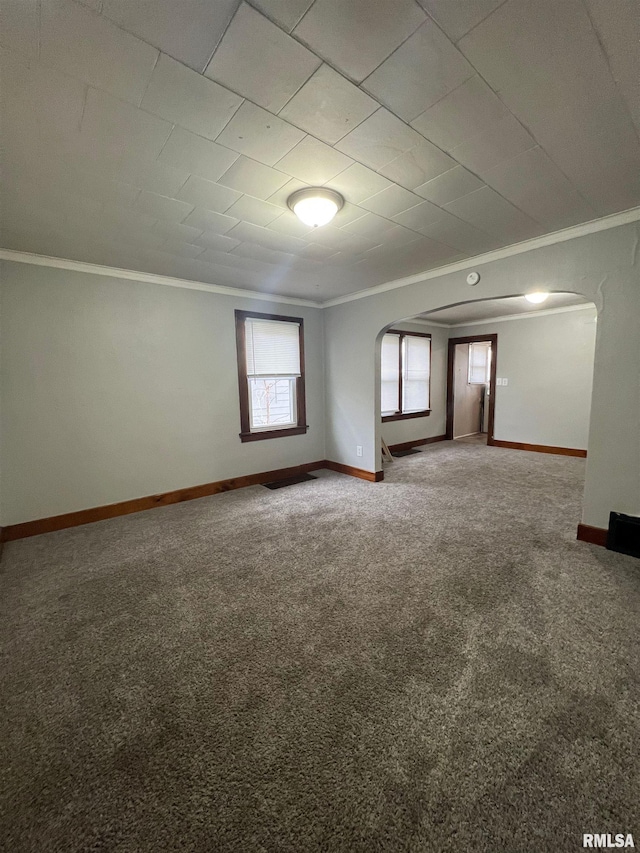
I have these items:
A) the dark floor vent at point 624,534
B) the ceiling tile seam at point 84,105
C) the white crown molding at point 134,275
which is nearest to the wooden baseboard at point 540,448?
the dark floor vent at point 624,534

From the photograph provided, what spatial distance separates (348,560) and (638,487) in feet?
7.46

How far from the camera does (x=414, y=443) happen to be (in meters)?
6.70

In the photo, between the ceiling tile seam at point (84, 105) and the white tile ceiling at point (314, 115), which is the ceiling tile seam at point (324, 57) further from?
the ceiling tile seam at point (84, 105)

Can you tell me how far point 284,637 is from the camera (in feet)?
6.04

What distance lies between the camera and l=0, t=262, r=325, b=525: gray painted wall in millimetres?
3039

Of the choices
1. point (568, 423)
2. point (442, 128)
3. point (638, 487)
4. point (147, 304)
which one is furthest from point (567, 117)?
point (568, 423)

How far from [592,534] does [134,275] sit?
4916 millimetres

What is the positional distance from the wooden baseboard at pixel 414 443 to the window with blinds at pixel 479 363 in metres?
1.67

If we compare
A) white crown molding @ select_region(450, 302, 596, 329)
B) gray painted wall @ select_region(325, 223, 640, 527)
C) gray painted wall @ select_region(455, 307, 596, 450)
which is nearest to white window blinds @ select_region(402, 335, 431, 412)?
white crown molding @ select_region(450, 302, 596, 329)

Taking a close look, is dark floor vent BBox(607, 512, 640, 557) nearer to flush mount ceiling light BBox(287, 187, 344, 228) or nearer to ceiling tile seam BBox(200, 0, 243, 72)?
flush mount ceiling light BBox(287, 187, 344, 228)

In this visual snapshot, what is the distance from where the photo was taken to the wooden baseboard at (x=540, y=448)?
5.76 m

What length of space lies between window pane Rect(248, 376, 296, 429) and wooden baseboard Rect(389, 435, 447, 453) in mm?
2285

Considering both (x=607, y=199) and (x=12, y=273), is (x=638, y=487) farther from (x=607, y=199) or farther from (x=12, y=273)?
(x=12, y=273)

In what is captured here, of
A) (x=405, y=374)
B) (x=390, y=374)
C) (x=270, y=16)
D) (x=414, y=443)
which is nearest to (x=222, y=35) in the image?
(x=270, y=16)
